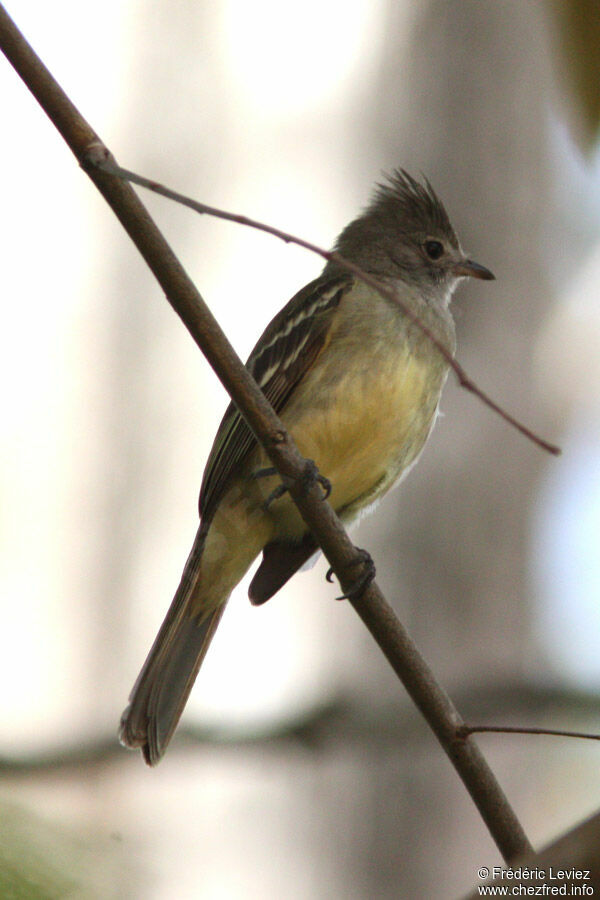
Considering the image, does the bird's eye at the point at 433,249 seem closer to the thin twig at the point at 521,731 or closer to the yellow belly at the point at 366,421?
the yellow belly at the point at 366,421

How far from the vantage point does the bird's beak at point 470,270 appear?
4426mm

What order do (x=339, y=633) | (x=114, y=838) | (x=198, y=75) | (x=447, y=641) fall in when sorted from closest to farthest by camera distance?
(x=114, y=838) → (x=447, y=641) → (x=339, y=633) → (x=198, y=75)

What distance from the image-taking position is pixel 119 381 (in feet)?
22.2

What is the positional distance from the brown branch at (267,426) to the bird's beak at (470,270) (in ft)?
6.90

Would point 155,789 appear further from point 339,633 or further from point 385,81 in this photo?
point 385,81

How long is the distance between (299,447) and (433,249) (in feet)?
4.58

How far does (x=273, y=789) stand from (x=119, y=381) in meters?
2.80

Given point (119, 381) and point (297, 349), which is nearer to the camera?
point (297, 349)

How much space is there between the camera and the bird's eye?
4492 mm

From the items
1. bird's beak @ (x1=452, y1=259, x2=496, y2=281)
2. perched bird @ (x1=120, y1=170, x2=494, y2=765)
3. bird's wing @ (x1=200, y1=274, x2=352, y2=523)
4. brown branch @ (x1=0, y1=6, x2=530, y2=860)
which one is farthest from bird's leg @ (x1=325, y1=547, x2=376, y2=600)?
bird's beak @ (x1=452, y1=259, x2=496, y2=281)

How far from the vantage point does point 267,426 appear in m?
2.37

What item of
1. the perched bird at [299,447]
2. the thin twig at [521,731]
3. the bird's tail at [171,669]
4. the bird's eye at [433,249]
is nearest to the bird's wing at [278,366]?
the perched bird at [299,447]

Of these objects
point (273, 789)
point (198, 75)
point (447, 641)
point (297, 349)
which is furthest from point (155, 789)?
point (198, 75)

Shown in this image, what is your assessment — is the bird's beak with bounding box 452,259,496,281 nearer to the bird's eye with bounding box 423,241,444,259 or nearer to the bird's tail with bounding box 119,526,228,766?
the bird's eye with bounding box 423,241,444,259
